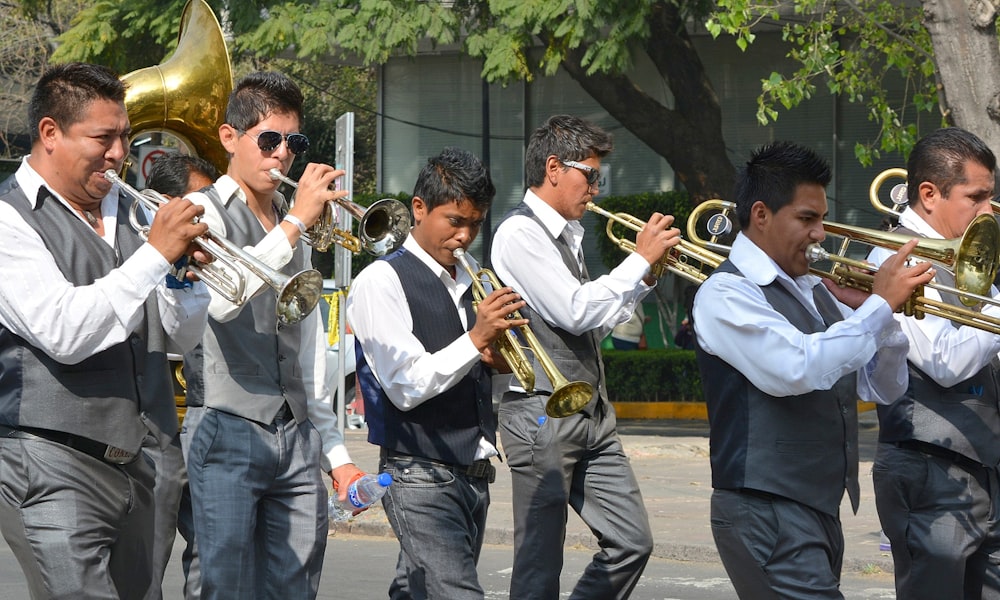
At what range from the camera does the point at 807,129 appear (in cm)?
1706

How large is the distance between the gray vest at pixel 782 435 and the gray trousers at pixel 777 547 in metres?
0.05

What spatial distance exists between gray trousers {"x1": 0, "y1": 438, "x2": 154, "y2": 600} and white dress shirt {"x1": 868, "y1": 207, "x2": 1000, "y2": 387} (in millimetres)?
2420

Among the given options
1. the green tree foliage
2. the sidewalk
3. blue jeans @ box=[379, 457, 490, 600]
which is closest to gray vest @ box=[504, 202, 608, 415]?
blue jeans @ box=[379, 457, 490, 600]

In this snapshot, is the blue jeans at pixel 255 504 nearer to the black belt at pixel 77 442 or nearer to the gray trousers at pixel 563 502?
the black belt at pixel 77 442

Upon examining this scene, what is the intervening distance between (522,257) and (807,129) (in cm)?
1224

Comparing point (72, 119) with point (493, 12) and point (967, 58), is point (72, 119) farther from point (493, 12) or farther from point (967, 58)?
point (493, 12)

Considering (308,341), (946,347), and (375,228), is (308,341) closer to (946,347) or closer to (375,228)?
(375,228)

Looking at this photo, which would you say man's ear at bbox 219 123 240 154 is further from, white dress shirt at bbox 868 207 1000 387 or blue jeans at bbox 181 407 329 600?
white dress shirt at bbox 868 207 1000 387

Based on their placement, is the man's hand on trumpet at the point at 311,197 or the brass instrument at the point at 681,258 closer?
the man's hand on trumpet at the point at 311,197

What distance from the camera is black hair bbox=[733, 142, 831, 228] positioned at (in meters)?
4.07

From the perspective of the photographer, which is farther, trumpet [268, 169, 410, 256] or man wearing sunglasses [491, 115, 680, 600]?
man wearing sunglasses [491, 115, 680, 600]

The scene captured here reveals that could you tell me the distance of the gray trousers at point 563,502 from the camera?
5258 mm

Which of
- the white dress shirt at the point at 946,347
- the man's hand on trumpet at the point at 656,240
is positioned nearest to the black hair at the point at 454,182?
the man's hand on trumpet at the point at 656,240

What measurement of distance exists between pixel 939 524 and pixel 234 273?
2.34m
